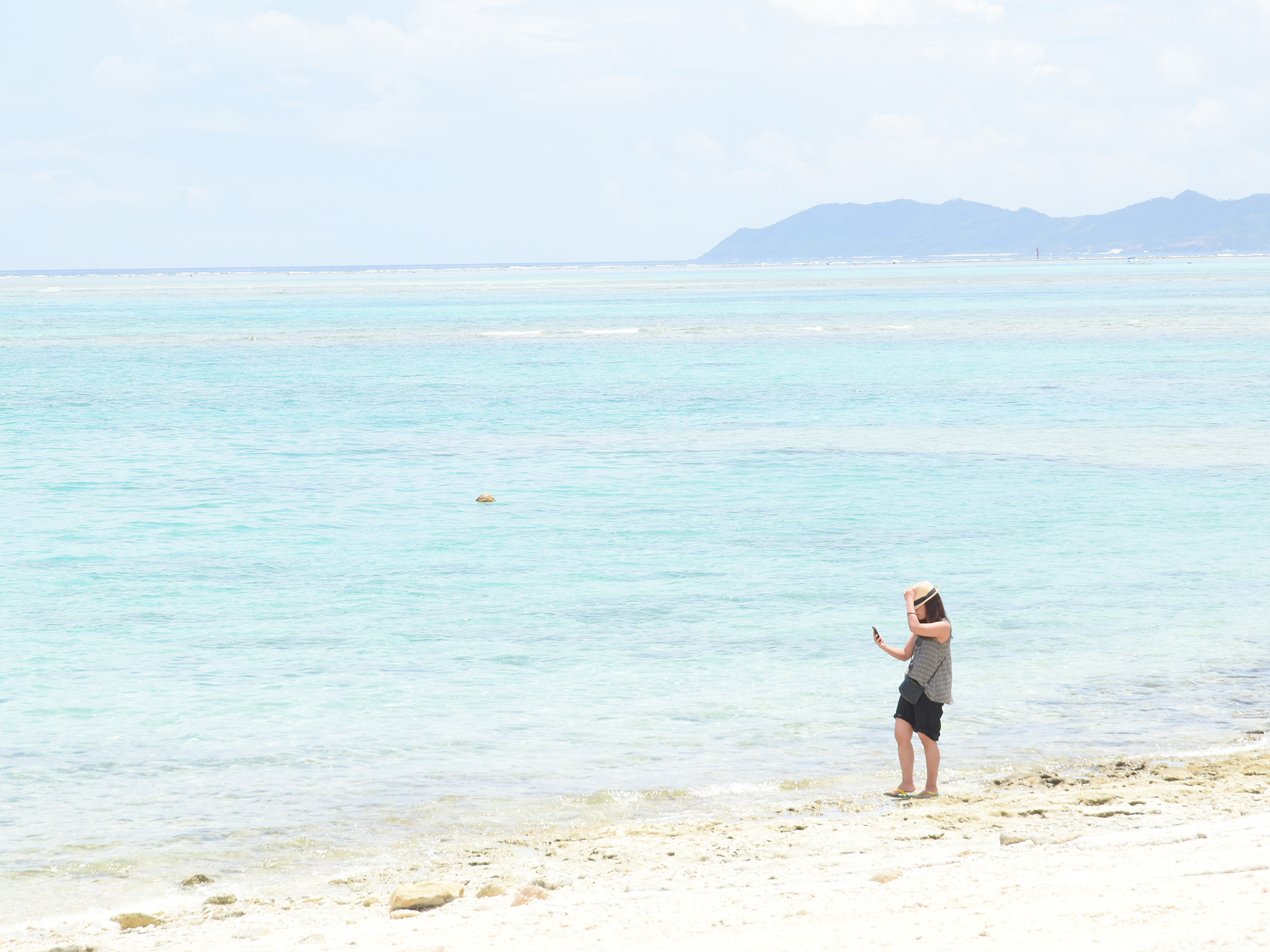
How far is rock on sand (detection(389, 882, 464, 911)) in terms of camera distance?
646cm

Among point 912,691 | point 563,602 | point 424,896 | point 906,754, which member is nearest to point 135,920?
point 424,896

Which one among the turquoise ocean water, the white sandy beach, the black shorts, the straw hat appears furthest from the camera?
the turquoise ocean water

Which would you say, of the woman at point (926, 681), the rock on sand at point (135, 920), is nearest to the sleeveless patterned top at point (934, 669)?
the woman at point (926, 681)

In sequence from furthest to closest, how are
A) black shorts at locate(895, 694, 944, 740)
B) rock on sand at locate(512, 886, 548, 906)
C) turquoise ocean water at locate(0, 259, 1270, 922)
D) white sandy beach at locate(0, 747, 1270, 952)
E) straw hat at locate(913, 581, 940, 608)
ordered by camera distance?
turquoise ocean water at locate(0, 259, 1270, 922), black shorts at locate(895, 694, 944, 740), straw hat at locate(913, 581, 940, 608), rock on sand at locate(512, 886, 548, 906), white sandy beach at locate(0, 747, 1270, 952)

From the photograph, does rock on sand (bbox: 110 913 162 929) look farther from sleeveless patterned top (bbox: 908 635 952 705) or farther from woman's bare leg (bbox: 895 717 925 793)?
sleeveless patterned top (bbox: 908 635 952 705)

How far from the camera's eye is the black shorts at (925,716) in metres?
8.27

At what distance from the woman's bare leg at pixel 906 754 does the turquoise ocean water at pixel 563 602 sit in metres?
0.49

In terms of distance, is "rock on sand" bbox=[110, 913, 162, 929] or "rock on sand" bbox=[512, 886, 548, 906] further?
"rock on sand" bbox=[110, 913, 162, 929]

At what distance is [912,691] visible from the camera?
8.35 m

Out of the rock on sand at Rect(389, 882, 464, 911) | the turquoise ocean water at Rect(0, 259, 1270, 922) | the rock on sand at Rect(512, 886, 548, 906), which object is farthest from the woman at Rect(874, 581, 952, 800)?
the rock on sand at Rect(389, 882, 464, 911)

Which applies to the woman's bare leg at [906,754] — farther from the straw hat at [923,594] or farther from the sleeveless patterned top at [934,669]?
the straw hat at [923,594]

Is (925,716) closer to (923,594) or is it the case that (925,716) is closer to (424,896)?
(923,594)

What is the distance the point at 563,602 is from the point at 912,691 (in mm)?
6159

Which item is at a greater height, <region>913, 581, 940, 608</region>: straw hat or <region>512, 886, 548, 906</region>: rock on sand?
<region>913, 581, 940, 608</region>: straw hat
